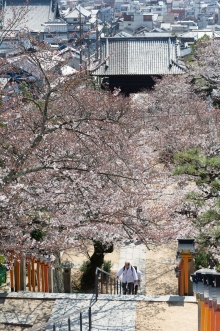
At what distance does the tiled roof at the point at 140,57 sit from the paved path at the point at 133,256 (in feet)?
47.7

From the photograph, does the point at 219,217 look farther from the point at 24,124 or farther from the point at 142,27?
the point at 142,27

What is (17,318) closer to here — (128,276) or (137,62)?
(128,276)

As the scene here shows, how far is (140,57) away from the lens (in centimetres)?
2908

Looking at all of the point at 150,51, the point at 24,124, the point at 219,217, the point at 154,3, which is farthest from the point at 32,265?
the point at 154,3

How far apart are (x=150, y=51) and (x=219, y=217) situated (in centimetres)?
2144

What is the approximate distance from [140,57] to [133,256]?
17.2 meters

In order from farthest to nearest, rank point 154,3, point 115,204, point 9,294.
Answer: point 154,3 < point 115,204 < point 9,294

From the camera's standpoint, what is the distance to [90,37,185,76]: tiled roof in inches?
1099

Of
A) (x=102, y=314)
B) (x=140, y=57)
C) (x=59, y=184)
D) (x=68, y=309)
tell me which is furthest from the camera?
(x=140, y=57)

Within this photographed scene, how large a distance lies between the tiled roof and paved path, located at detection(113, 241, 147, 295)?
1455cm

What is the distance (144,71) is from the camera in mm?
28203

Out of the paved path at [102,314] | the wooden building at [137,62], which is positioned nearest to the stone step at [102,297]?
the paved path at [102,314]

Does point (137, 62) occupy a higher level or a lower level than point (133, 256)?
higher

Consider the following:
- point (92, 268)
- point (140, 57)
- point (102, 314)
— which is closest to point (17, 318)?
point (102, 314)
